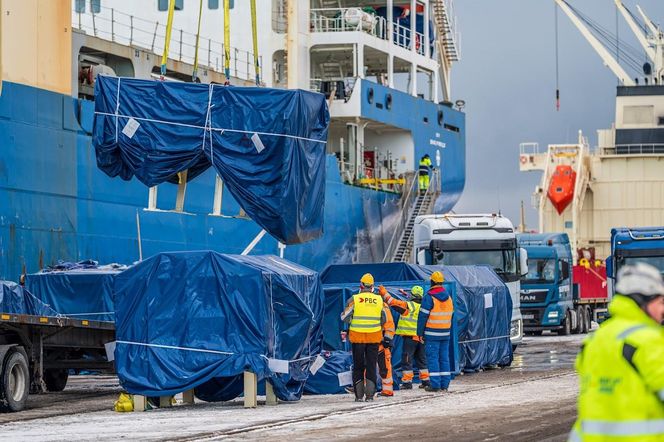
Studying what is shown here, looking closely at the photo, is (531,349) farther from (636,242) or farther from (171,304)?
(171,304)

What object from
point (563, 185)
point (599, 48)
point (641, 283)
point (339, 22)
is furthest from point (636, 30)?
point (641, 283)

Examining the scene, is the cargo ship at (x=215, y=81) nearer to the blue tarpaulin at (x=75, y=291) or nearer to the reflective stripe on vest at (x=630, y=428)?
the blue tarpaulin at (x=75, y=291)

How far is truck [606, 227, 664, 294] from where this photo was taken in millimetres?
28172

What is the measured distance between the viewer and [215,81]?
3675cm

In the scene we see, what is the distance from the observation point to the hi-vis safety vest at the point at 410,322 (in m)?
19.5

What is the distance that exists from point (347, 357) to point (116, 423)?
499 cm

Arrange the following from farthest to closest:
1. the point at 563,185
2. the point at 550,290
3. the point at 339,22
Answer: the point at 563,185 < the point at 339,22 < the point at 550,290

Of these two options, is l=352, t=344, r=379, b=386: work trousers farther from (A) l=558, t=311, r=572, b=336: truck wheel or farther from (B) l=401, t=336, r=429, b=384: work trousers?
(A) l=558, t=311, r=572, b=336: truck wheel

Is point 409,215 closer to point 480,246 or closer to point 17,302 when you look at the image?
point 480,246

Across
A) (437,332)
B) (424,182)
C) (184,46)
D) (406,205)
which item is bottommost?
(437,332)

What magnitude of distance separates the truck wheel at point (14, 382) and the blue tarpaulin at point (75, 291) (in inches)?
173

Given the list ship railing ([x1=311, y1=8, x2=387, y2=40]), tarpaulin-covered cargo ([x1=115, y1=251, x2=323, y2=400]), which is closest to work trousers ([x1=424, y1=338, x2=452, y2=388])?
tarpaulin-covered cargo ([x1=115, y1=251, x2=323, y2=400])

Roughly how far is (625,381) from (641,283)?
1.31ft

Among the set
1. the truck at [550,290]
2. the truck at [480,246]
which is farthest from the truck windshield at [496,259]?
the truck at [550,290]
